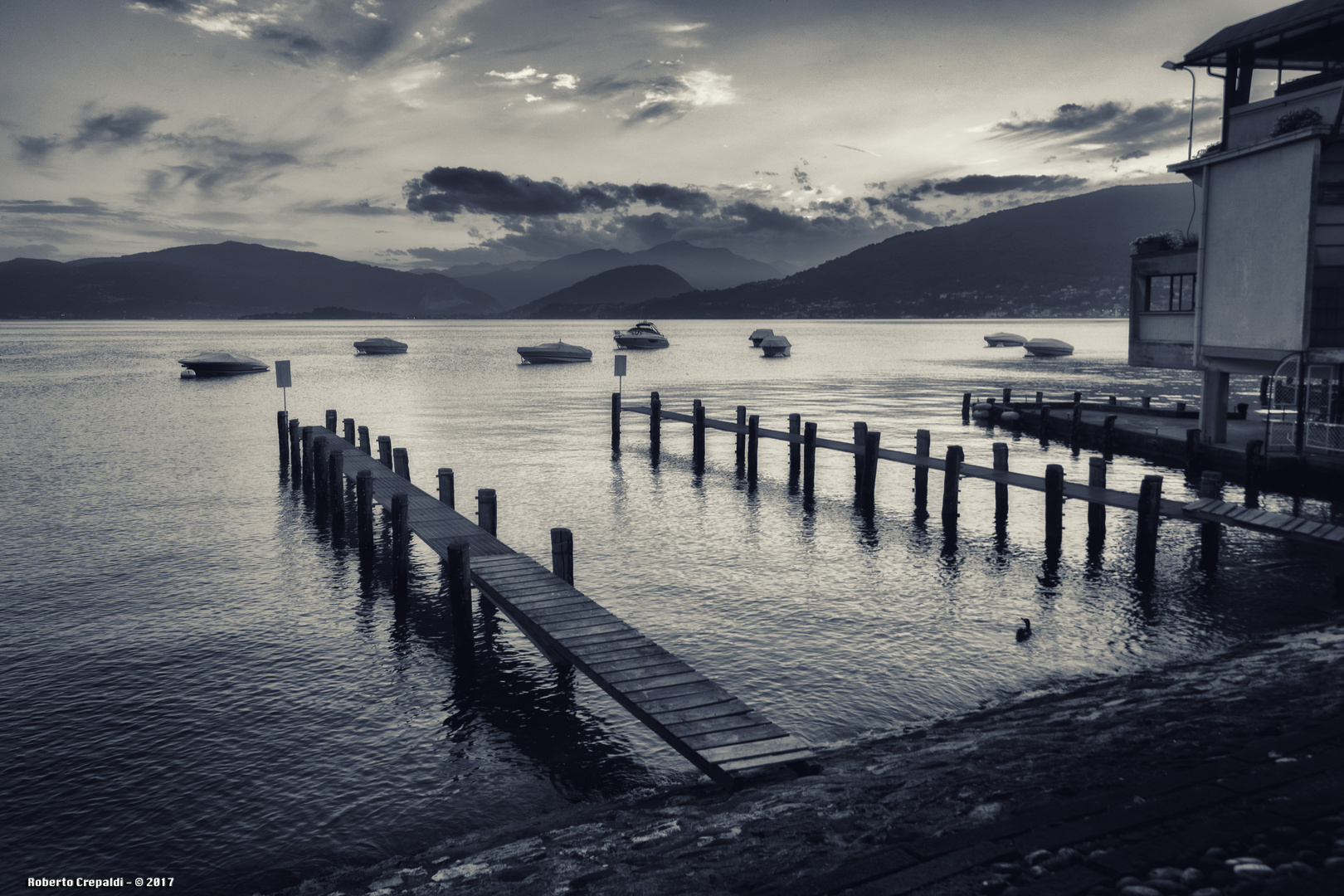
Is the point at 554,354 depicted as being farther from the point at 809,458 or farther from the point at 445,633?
the point at 445,633

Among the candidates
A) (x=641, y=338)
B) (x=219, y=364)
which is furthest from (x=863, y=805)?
(x=641, y=338)

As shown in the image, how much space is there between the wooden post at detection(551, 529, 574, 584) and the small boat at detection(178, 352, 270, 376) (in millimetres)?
70935

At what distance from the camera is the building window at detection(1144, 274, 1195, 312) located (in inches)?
1087

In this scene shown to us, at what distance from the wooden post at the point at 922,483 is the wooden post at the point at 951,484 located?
1152mm

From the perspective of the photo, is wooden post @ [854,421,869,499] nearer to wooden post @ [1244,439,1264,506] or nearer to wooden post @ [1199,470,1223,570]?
wooden post @ [1199,470,1223,570]

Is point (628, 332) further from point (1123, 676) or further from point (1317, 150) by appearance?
point (1123, 676)

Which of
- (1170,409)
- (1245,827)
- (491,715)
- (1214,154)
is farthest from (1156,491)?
(1170,409)

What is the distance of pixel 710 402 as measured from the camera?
56562 millimetres

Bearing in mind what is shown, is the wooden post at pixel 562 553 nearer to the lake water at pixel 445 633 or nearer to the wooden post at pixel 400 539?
the lake water at pixel 445 633

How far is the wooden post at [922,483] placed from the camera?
73.5 ft

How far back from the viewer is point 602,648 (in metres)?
10.4

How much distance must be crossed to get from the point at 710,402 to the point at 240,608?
42453 millimetres

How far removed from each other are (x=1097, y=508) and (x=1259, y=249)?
1045 cm

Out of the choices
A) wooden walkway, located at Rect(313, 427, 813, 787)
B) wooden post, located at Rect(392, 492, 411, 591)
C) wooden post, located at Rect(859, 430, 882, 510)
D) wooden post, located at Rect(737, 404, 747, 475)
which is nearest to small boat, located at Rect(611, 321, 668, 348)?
wooden post, located at Rect(737, 404, 747, 475)
